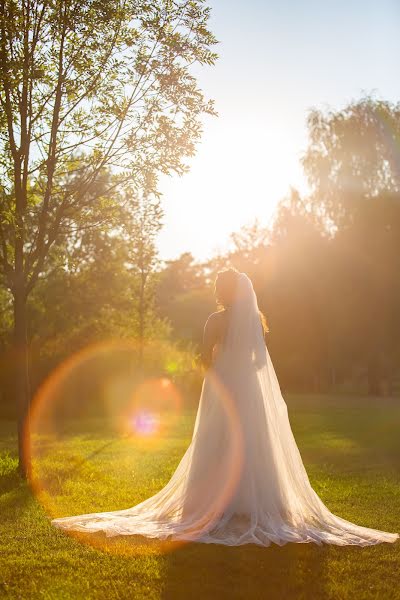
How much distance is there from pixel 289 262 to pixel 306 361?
21.4ft

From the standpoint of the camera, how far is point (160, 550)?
7.07 m

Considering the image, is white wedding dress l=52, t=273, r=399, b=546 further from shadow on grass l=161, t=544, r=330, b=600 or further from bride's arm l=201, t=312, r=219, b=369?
shadow on grass l=161, t=544, r=330, b=600

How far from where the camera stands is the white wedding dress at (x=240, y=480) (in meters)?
7.55

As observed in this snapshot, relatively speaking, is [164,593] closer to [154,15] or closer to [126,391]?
[154,15]

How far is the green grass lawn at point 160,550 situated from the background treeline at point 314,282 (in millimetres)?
17901

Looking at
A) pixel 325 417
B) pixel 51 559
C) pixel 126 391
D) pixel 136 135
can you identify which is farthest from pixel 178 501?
pixel 126 391

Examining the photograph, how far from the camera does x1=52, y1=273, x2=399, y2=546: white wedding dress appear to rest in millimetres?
7555

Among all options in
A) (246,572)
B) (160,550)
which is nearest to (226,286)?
(160,550)

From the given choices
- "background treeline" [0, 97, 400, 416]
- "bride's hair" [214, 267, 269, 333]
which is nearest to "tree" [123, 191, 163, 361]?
"background treeline" [0, 97, 400, 416]

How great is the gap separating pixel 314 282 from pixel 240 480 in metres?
32.1

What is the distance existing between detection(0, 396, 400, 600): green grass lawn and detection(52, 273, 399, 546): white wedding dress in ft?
0.99

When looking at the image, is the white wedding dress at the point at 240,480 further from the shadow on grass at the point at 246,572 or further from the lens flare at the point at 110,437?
the shadow on grass at the point at 246,572

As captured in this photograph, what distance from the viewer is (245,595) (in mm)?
5723

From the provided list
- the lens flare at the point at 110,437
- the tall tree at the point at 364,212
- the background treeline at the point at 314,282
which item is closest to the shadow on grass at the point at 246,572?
the lens flare at the point at 110,437
